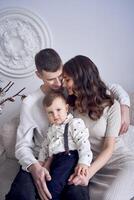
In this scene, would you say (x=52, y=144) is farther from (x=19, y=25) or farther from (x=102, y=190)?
(x=19, y=25)

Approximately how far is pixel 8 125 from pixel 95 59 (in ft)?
3.29

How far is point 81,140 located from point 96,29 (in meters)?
1.26

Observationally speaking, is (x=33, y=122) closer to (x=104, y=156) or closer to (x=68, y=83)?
(x=68, y=83)

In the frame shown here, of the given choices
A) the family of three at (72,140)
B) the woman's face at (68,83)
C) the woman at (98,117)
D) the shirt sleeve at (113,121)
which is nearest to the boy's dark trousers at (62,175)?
the family of three at (72,140)

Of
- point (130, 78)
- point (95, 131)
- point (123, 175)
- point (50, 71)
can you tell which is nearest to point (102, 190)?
point (123, 175)

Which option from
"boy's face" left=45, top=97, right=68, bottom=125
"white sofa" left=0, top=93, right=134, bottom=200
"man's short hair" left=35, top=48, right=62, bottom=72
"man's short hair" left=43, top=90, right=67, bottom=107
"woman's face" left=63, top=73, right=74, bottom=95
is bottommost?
"white sofa" left=0, top=93, right=134, bottom=200

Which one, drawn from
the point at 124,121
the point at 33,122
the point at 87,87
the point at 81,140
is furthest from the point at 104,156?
the point at 33,122

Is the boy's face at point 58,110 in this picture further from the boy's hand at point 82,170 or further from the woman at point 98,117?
the boy's hand at point 82,170

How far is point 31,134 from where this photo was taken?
177cm

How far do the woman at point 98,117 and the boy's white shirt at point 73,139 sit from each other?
0.08 m

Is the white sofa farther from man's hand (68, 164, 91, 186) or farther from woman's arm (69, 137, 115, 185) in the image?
man's hand (68, 164, 91, 186)

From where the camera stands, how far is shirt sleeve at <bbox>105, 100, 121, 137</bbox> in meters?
1.60

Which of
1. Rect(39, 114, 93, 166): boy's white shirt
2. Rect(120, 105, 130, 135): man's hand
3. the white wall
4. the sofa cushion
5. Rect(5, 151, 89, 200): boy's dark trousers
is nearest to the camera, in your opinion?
Rect(5, 151, 89, 200): boy's dark trousers

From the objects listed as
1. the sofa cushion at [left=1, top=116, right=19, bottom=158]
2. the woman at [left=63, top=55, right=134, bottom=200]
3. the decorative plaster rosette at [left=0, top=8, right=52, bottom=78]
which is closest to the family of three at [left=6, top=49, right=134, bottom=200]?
the woman at [left=63, top=55, right=134, bottom=200]
